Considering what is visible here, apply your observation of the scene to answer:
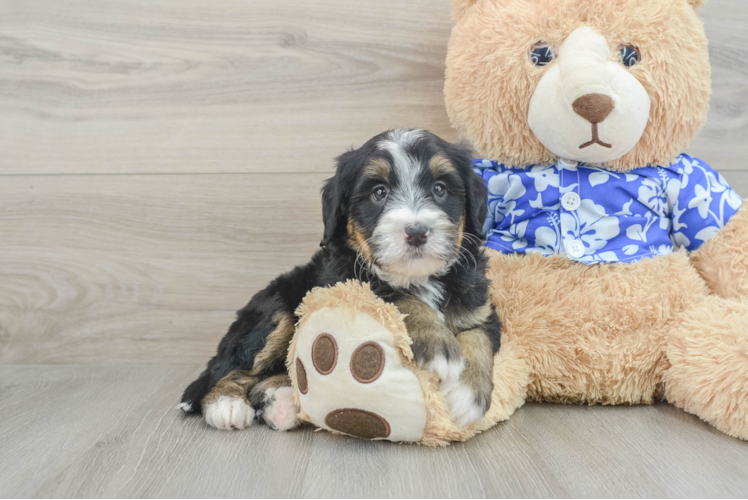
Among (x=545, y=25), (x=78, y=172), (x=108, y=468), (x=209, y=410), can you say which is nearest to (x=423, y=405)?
(x=209, y=410)

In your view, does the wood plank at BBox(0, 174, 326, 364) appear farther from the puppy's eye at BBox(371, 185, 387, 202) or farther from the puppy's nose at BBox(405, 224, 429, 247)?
the puppy's nose at BBox(405, 224, 429, 247)

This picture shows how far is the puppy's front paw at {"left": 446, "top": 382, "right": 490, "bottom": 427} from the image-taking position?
4.97ft

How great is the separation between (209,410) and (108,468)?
1.16ft

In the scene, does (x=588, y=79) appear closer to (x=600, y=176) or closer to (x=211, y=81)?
(x=600, y=176)

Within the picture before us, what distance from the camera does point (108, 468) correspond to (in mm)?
1502

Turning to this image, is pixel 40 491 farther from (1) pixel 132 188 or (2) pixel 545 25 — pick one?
(2) pixel 545 25

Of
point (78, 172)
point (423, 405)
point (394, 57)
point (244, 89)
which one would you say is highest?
point (394, 57)

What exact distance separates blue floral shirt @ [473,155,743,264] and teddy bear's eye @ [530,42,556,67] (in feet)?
1.09

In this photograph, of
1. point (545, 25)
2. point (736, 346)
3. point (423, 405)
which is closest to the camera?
point (423, 405)

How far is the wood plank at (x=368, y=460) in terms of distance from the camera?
1.35m

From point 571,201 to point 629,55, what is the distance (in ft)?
1.60

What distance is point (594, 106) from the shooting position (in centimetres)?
176

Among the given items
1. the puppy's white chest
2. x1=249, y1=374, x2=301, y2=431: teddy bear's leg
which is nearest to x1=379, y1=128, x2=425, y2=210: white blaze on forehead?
the puppy's white chest

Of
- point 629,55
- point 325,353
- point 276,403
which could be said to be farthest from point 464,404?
point 629,55
